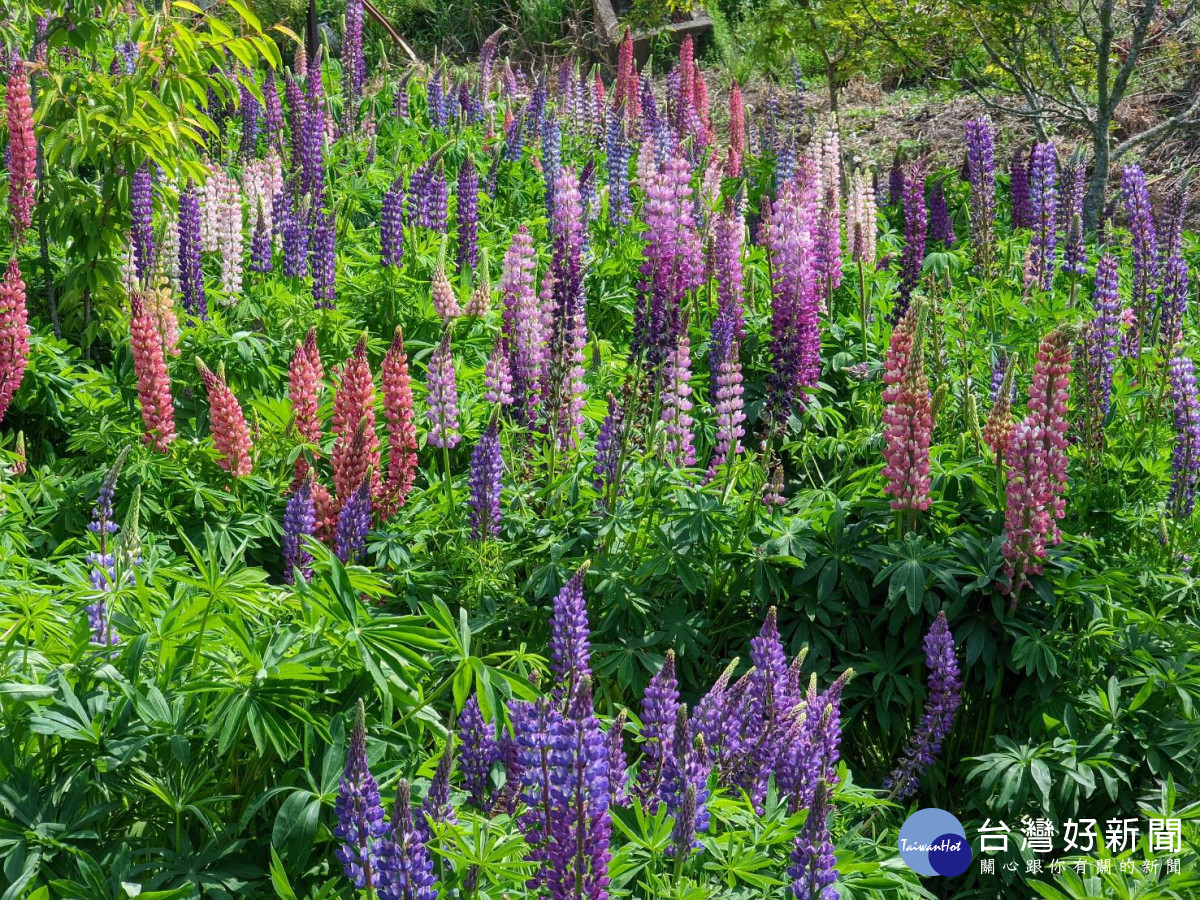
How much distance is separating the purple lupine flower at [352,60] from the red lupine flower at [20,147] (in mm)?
3713

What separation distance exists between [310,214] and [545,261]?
4.11 ft

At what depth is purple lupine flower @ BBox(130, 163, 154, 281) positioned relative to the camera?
5.88 metres

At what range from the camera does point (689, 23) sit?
576 inches

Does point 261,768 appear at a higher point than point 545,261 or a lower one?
lower

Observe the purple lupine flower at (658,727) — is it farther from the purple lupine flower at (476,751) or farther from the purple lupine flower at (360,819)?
the purple lupine flower at (360,819)

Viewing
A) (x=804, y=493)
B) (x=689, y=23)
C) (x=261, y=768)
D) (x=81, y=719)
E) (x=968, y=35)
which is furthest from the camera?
(x=689, y=23)

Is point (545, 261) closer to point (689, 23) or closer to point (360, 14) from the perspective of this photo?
point (360, 14)

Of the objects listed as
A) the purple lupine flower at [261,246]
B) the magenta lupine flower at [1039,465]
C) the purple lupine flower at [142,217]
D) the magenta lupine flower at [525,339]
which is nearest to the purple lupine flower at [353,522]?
the magenta lupine flower at [525,339]

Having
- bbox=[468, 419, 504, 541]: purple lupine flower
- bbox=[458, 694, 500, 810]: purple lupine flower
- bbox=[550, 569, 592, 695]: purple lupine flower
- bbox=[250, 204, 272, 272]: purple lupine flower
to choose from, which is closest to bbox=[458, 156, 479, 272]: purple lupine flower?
bbox=[250, 204, 272, 272]: purple lupine flower

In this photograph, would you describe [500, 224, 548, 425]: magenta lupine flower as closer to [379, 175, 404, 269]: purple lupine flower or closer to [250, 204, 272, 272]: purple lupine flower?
[379, 175, 404, 269]: purple lupine flower

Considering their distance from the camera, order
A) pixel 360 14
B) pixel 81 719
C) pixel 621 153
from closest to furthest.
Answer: pixel 81 719
pixel 621 153
pixel 360 14

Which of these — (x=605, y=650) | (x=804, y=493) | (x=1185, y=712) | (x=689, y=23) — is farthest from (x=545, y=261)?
(x=689, y=23)

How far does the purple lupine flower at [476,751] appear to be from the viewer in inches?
116

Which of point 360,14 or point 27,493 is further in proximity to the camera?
point 360,14
